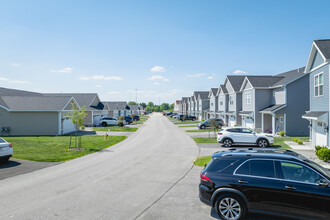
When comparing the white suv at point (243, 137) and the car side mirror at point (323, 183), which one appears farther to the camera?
the white suv at point (243, 137)

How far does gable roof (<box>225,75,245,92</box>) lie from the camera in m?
32.8

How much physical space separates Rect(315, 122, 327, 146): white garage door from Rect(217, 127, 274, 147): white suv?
304cm

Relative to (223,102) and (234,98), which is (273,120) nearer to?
(234,98)

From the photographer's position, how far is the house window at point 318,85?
1432cm

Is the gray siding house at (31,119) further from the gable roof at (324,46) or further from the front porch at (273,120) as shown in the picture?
the gable roof at (324,46)

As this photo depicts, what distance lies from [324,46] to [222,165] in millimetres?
13538

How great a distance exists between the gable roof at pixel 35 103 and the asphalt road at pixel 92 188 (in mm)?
16036

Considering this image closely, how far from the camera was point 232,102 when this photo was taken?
33906 mm

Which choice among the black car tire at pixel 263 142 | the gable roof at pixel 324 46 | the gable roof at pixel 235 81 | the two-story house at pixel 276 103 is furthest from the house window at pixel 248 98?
the gable roof at pixel 324 46

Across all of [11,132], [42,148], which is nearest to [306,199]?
[42,148]

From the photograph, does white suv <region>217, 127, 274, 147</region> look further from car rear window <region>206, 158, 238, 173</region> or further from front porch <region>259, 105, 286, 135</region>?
car rear window <region>206, 158, 238, 173</region>

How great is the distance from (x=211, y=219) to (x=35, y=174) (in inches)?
347

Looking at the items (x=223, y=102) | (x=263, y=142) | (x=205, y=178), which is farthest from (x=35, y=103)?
(x=223, y=102)

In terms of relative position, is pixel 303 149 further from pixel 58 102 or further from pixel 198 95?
pixel 198 95
